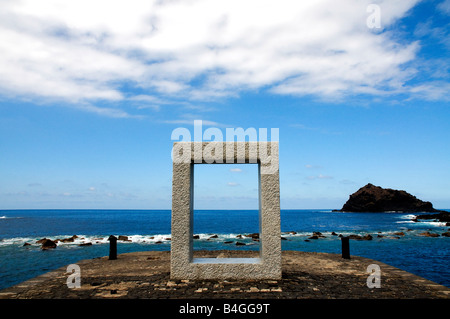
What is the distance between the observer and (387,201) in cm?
10388

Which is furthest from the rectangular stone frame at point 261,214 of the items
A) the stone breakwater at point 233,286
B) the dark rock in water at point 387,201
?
the dark rock in water at point 387,201

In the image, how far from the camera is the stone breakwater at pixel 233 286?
22.2 ft

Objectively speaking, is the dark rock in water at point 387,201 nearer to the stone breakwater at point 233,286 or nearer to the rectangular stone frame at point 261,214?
the stone breakwater at point 233,286

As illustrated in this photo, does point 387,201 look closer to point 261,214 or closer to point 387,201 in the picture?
point 387,201

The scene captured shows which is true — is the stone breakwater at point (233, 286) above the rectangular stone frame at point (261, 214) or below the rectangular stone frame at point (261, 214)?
below

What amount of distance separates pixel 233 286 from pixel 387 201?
374 feet

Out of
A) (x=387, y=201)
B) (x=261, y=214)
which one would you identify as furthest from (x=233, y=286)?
(x=387, y=201)

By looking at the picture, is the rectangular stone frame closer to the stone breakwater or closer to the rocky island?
the stone breakwater

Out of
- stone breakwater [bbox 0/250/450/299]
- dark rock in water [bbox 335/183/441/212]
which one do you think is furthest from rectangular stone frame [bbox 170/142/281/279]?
dark rock in water [bbox 335/183/441/212]
